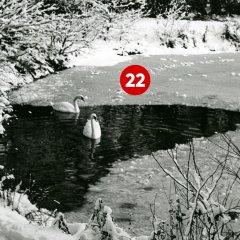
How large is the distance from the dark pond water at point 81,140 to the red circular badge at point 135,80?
291 cm

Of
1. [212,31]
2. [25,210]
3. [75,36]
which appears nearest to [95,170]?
[25,210]

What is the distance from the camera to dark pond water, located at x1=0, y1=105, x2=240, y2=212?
7609 mm


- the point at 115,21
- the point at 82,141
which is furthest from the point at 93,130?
the point at 115,21

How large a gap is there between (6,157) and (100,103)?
570 centimetres

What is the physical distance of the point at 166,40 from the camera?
29438mm

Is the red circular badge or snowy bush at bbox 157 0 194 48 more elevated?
snowy bush at bbox 157 0 194 48

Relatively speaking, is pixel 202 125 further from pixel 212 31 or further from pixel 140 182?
pixel 212 31

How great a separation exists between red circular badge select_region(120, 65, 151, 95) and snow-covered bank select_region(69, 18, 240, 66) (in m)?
2.73

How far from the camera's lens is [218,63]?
23906mm

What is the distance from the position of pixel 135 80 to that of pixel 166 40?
10.7 meters

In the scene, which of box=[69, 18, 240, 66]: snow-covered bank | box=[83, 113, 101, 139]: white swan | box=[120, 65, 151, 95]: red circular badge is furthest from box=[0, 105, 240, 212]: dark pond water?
box=[69, 18, 240, 66]: snow-covered bank

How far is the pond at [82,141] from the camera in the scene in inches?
296

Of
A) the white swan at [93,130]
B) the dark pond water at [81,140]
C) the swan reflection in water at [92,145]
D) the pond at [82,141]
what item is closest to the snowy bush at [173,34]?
the pond at [82,141]

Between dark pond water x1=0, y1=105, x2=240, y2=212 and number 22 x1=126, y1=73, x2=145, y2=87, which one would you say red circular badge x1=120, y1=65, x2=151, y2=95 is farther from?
dark pond water x1=0, y1=105, x2=240, y2=212
